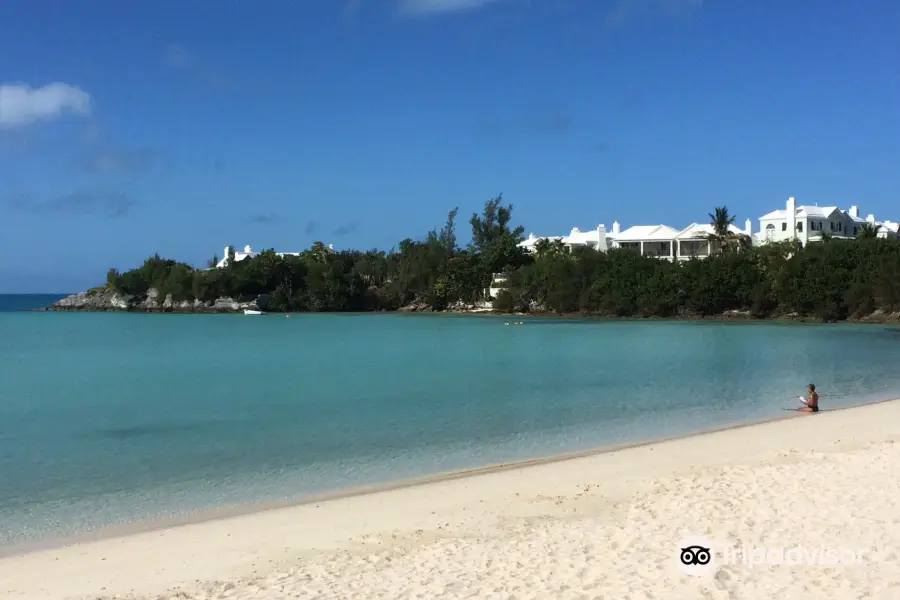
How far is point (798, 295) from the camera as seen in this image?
72.8m

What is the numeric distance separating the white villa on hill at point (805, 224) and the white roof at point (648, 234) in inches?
432

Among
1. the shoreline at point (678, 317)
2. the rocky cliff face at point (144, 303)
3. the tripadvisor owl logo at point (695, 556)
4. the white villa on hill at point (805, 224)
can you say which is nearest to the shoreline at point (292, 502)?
the tripadvisor owl logo at point (695, 556)

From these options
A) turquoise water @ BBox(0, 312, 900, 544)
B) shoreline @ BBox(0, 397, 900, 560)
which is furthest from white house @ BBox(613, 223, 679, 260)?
shoreline @ BBox(0, 397, 900, 560)

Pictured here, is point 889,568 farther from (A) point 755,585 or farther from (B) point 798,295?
(B) point 798,295

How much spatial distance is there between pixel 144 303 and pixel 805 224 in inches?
3968

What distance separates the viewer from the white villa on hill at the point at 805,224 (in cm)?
8650

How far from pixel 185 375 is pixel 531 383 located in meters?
14.8

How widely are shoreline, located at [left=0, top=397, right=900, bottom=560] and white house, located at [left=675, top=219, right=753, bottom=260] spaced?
79957 millimetres

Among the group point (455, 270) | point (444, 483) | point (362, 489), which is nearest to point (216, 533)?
point (362, 489)

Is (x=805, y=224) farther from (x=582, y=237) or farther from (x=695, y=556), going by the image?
(x=695, y=556)

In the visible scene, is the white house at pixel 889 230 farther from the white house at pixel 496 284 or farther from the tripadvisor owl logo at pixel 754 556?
the tripadvisor owl logo at pixel 754 556

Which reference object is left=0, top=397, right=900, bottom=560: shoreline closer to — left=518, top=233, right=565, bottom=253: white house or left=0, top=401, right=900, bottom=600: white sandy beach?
left=0, top=401, right=900, bottom=600: white sandy beach

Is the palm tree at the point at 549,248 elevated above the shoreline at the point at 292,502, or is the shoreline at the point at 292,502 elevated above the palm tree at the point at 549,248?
the palm tree at the point at 549,248

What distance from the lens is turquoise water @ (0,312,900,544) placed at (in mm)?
13312
